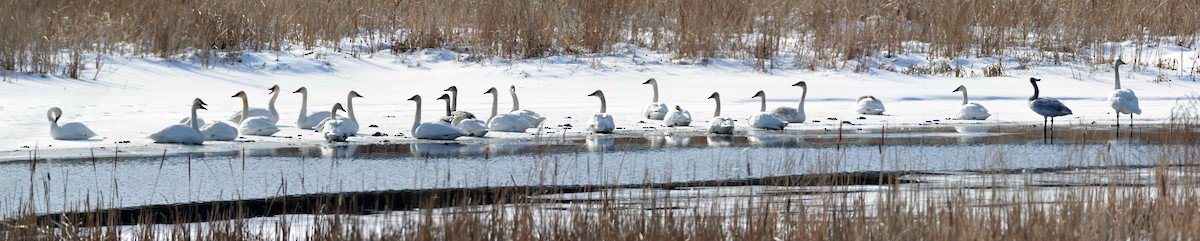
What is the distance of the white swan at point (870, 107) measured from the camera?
44.9 ft

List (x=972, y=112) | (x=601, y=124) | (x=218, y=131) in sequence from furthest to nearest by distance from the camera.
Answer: (x=972, y=112)
(x=601, y=124)
(x=218, y=131)

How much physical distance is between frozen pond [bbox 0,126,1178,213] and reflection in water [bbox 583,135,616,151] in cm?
2

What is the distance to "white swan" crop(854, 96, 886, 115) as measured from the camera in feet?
44.9

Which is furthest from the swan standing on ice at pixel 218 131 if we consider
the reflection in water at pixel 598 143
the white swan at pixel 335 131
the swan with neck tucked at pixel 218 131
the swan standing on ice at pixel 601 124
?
the swan standing on ice at pixel 601 124

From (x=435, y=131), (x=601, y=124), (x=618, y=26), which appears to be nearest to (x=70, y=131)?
(x=435, y=131)

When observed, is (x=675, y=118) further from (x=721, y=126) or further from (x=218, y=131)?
(x=218, y=131)

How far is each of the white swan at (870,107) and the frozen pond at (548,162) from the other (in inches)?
47.8

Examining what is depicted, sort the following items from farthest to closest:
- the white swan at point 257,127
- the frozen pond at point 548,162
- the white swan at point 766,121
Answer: the white swan at point 766,121, the white swan at point 257,127, the frozen pond at point 548,162

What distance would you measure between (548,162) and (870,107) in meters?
5.70

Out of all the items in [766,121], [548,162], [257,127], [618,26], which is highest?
[618,26]

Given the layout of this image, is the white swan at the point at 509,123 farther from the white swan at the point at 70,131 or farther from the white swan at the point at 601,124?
the white swan at the point at 70,131

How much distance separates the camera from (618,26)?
18.1m

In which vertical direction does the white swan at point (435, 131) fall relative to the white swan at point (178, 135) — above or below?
above

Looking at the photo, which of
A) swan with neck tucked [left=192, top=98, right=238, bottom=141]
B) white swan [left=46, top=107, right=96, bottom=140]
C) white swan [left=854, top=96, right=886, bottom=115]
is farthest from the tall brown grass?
swan with neck tucked [left=192, top=98, right=238, bottom=141]
